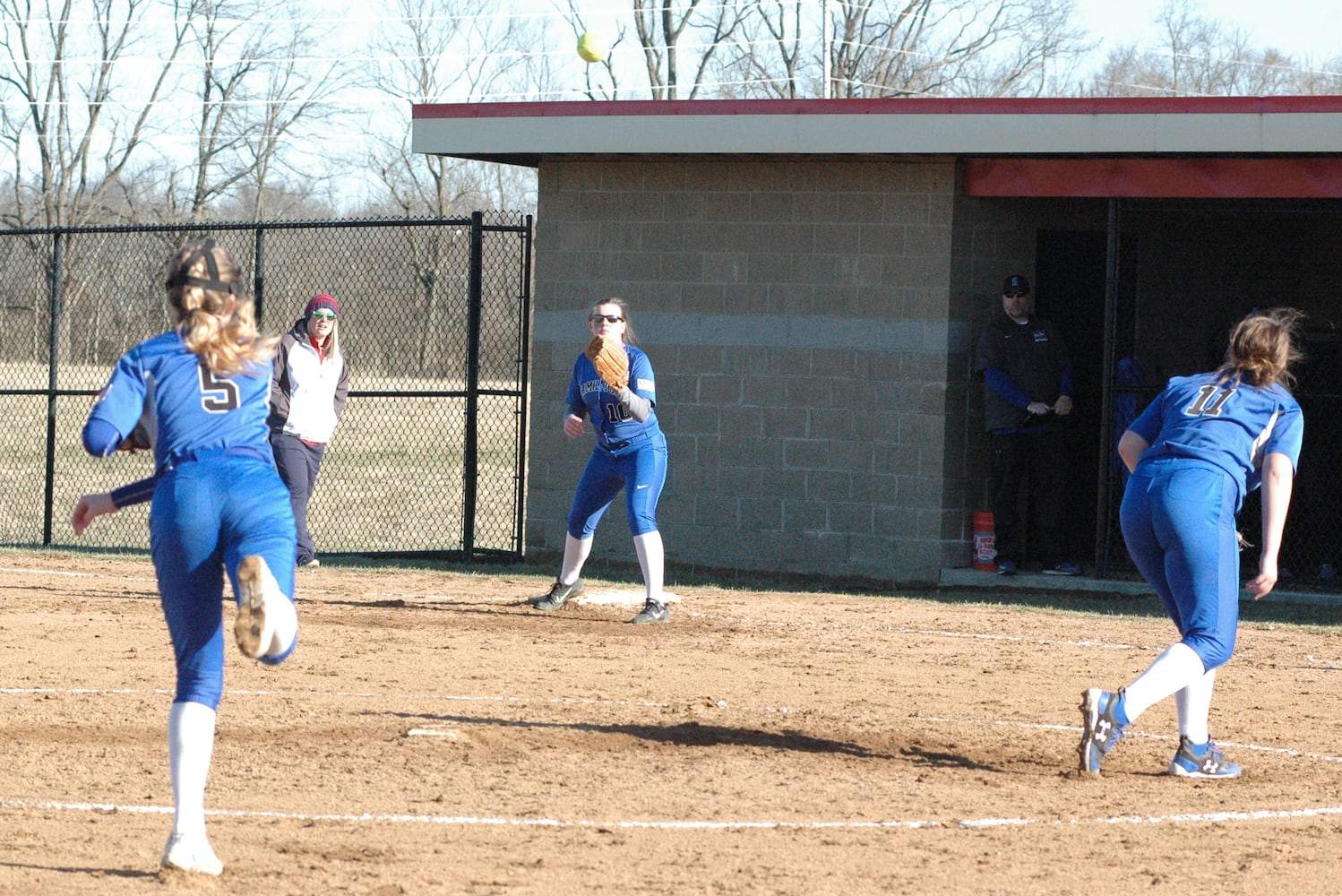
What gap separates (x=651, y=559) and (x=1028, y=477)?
4077 millimetres

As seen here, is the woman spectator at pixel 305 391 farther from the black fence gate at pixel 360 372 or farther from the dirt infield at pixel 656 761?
the black fence gate at pixel 360 372

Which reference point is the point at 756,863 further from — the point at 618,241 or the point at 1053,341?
the point at 618,241

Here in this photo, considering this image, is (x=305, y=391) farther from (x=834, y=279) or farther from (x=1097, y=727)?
(x=1097, y=727)

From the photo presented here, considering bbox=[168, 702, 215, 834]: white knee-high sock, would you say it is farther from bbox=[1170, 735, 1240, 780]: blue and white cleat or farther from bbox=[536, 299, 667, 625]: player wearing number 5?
bbox=[536, 299, 667, 625]: player wearing number 5

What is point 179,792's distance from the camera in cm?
482

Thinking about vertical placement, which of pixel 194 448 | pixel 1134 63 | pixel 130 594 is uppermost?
pixel 1134 63

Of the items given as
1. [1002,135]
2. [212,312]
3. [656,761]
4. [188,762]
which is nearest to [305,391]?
[1002,135]

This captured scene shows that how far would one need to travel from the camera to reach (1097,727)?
6359 mm

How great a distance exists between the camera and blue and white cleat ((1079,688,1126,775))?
20.8 feet

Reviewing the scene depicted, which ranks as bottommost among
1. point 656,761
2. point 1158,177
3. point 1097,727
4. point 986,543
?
point 656,761

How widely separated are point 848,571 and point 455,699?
5863mm

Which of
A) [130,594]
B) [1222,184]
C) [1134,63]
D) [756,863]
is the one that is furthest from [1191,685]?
[1134,63]

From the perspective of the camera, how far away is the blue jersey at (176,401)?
15.6ft

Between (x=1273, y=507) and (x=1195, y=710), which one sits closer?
(x=1273, y=507)
